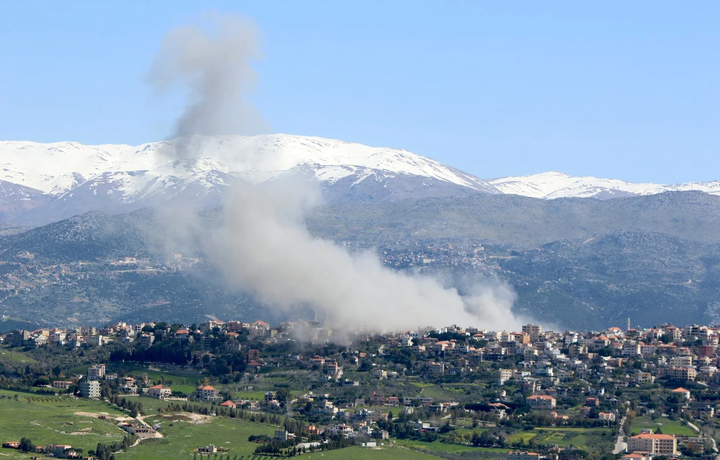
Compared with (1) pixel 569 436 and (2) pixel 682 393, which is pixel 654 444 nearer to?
(1) pixel 569 436

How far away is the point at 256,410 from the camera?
130 meters

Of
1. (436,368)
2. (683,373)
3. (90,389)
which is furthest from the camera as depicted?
(436,368)

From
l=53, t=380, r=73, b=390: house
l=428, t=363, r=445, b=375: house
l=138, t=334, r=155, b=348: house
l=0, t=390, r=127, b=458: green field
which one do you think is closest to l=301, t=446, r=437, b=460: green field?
l=0, t=390, r=127, b=458: green field

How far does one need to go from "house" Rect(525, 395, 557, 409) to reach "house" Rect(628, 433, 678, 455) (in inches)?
676

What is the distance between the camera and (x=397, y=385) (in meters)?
143

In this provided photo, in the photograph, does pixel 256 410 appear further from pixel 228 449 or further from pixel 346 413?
pixel 228 449

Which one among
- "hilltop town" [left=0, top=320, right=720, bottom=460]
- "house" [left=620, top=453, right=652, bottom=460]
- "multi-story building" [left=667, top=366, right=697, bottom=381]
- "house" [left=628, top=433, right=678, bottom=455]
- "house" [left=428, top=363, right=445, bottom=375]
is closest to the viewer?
"house" [left=620, top=453, right=652, bottom=460]

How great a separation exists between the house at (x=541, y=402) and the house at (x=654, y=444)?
17168 mm

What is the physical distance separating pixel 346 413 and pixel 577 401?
19096 mm

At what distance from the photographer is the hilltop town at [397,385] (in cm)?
11662

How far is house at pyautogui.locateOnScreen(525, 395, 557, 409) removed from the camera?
13125 centimetres

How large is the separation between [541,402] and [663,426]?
12450mm

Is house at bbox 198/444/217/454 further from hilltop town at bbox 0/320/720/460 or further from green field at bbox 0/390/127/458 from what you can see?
green field at bbox 0/390/127/458

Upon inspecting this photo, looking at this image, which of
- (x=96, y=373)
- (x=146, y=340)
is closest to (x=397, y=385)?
(x=96, y=373)
